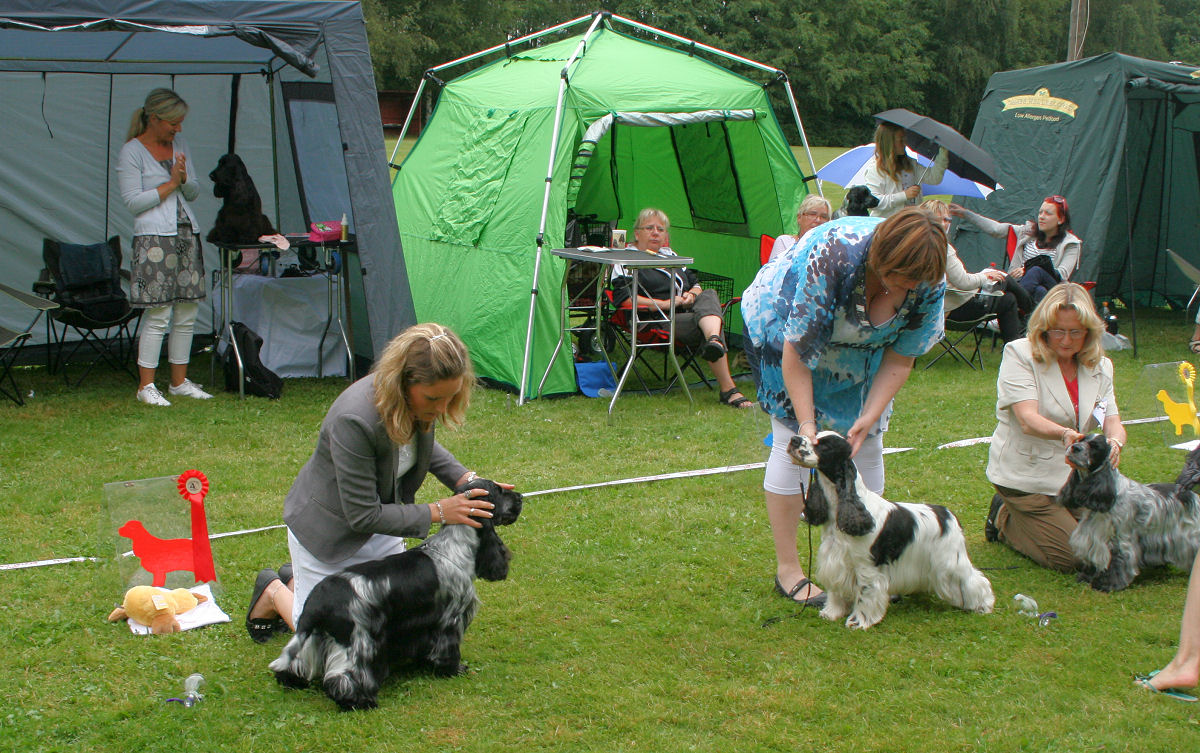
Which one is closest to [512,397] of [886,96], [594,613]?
[594,613]

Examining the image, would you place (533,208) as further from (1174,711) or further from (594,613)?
(1174,711)

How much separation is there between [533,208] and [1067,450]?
4.08m

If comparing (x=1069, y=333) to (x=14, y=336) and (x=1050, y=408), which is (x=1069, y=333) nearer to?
(x=1050, y=408)

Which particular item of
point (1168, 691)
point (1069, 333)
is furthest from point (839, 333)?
point (1168, 691)

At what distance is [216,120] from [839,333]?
635cm

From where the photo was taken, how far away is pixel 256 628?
10.6 ft

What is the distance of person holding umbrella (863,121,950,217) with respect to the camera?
6.06 meters

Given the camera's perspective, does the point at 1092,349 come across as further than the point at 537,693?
Yes

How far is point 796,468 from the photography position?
11.5ft

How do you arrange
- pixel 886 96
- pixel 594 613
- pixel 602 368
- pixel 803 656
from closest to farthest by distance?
pixel 803 656 → pixel 594 613 → pixel 602 368 → pixel 886 96

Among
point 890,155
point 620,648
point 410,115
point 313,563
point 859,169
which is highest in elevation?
point 410,115

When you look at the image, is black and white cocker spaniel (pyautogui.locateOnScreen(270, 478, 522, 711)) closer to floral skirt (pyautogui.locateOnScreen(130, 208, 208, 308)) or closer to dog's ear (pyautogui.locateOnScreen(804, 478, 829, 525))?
dog's ear (pyautogui.locateOnScreen(804, 478, 829, 525))

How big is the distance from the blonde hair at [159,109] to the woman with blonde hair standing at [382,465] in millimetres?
4180

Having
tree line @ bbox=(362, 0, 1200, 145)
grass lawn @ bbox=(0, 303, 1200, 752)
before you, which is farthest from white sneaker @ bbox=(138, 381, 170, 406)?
tree line @ bbox=(362, 0, 1200, 145)
